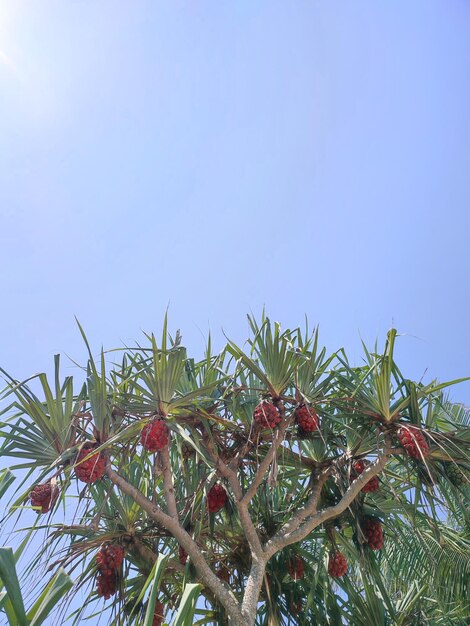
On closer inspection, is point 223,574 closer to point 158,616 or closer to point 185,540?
point 158,616

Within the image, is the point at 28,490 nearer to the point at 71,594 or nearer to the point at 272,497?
the point at 71,594

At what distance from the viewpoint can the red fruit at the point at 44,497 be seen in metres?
3.07

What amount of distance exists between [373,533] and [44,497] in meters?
2.07

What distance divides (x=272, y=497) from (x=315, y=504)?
0.82 metres

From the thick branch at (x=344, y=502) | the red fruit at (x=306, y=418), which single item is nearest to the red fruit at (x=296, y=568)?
the thick branch at (x=344, y=502)

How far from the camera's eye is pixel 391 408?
375 cm

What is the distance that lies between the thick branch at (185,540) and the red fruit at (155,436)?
269 mm

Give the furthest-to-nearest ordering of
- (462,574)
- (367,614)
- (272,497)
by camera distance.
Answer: (462,574), (272,497), (367,614)

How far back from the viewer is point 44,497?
3072mm

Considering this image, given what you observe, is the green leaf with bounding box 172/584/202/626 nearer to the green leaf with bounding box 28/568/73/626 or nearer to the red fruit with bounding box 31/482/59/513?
the green leaf with bounding box 28/568/73/626

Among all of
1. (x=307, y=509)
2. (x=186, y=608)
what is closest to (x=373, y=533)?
(x=307, y=509)

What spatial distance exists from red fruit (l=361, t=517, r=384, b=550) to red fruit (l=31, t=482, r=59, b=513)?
2.00 meters

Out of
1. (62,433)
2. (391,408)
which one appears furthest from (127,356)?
(391,408)

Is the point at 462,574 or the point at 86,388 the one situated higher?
the point at 86,388
